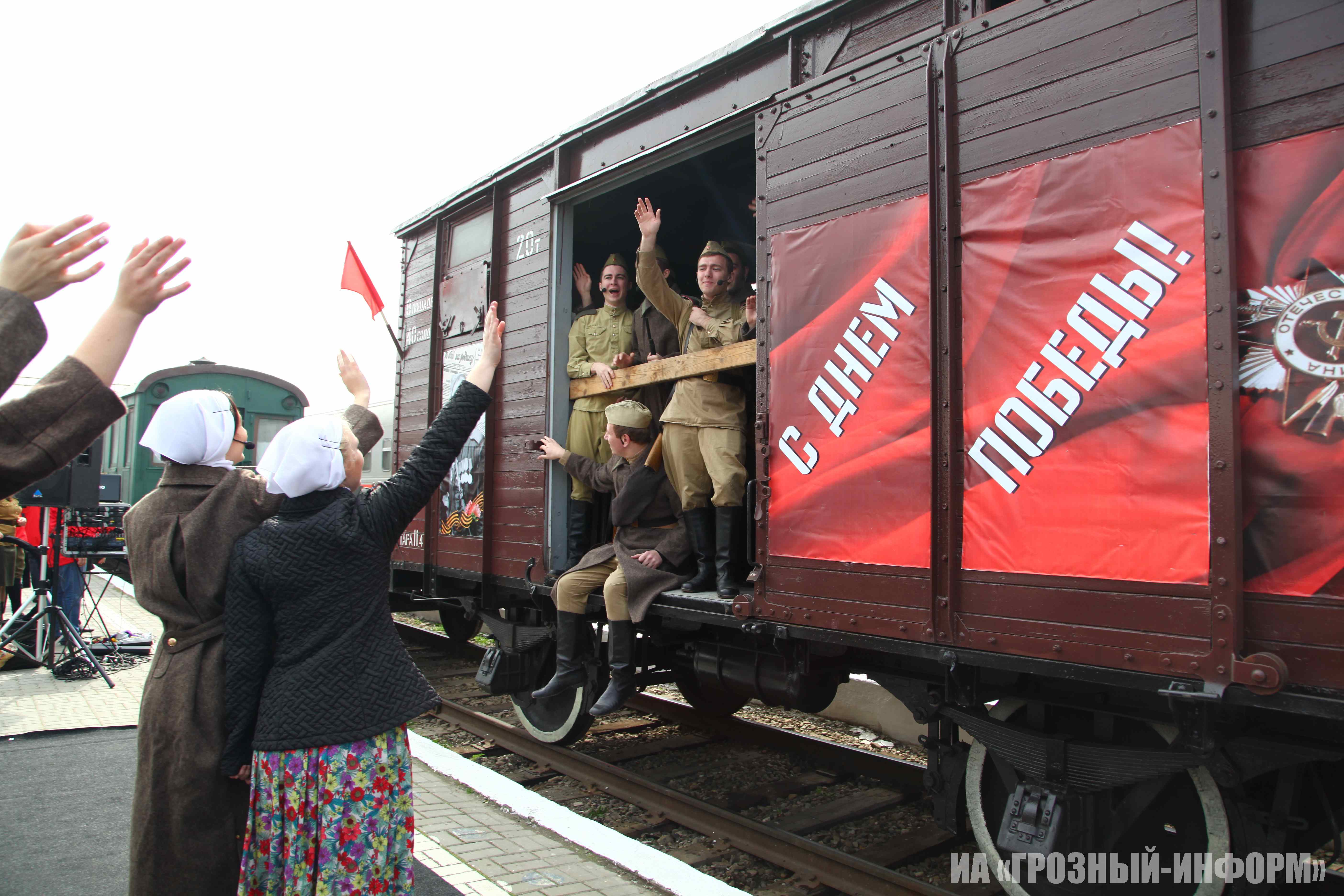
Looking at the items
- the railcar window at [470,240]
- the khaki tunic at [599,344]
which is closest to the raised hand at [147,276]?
the khaki tunic at [599,344]

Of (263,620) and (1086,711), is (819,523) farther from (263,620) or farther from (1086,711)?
(263,620)

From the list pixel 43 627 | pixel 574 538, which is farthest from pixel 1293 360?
pixel 43 627

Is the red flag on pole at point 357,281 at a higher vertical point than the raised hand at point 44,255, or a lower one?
higher

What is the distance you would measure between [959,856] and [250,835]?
292 centimetres

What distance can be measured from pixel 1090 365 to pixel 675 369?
233cm

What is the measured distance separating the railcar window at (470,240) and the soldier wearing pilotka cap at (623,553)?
6.39ft

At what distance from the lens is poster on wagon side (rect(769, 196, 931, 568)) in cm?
311

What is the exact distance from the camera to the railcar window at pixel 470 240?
5945 mm

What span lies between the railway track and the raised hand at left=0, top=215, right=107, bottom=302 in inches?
132

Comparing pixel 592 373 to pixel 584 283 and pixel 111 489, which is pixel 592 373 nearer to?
pixel 584 283

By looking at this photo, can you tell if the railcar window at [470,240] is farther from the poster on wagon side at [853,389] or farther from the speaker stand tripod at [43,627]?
the speaker stand tripod at [43,627]

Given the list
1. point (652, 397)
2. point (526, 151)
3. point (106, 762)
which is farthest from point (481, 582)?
point (526, 151)

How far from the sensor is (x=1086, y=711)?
3002 mm

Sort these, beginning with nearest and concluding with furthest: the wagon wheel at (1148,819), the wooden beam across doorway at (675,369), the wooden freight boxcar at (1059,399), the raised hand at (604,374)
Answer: the wooden freight boxcar at (1059,399) → the wagon wheel at (1148,819) → the wooden beam across doorway at (675,369) → the raised hand at (604,374)
